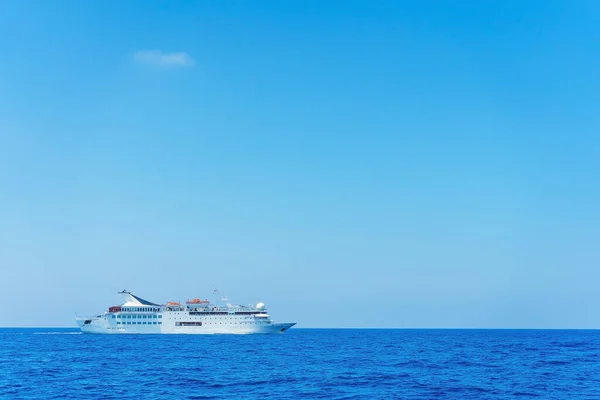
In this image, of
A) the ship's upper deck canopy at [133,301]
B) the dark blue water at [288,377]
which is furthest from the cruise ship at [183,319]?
the dark blue water at [288,377]

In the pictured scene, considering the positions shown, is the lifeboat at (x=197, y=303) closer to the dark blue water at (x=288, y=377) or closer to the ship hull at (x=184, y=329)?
the ship hull at (x=184, y=329)

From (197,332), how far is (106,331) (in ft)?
87.1

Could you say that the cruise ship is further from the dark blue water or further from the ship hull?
the dark blue water

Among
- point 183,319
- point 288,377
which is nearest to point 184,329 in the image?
point 183,319

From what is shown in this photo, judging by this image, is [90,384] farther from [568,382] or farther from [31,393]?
[568,382]

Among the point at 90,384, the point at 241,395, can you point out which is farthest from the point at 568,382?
the point at 90,384

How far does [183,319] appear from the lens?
147 m

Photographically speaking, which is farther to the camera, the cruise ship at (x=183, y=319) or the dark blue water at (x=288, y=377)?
the cruise ship at (x=183, y=319)

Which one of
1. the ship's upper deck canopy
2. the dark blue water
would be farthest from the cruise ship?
the dark blue water

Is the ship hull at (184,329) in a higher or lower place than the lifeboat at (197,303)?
lower

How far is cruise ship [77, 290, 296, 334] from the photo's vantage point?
14500 centimetres

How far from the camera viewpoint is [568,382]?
54531 mm

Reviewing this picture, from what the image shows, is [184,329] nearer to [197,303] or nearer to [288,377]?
[197,303]

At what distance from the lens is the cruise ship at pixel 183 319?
476ft
